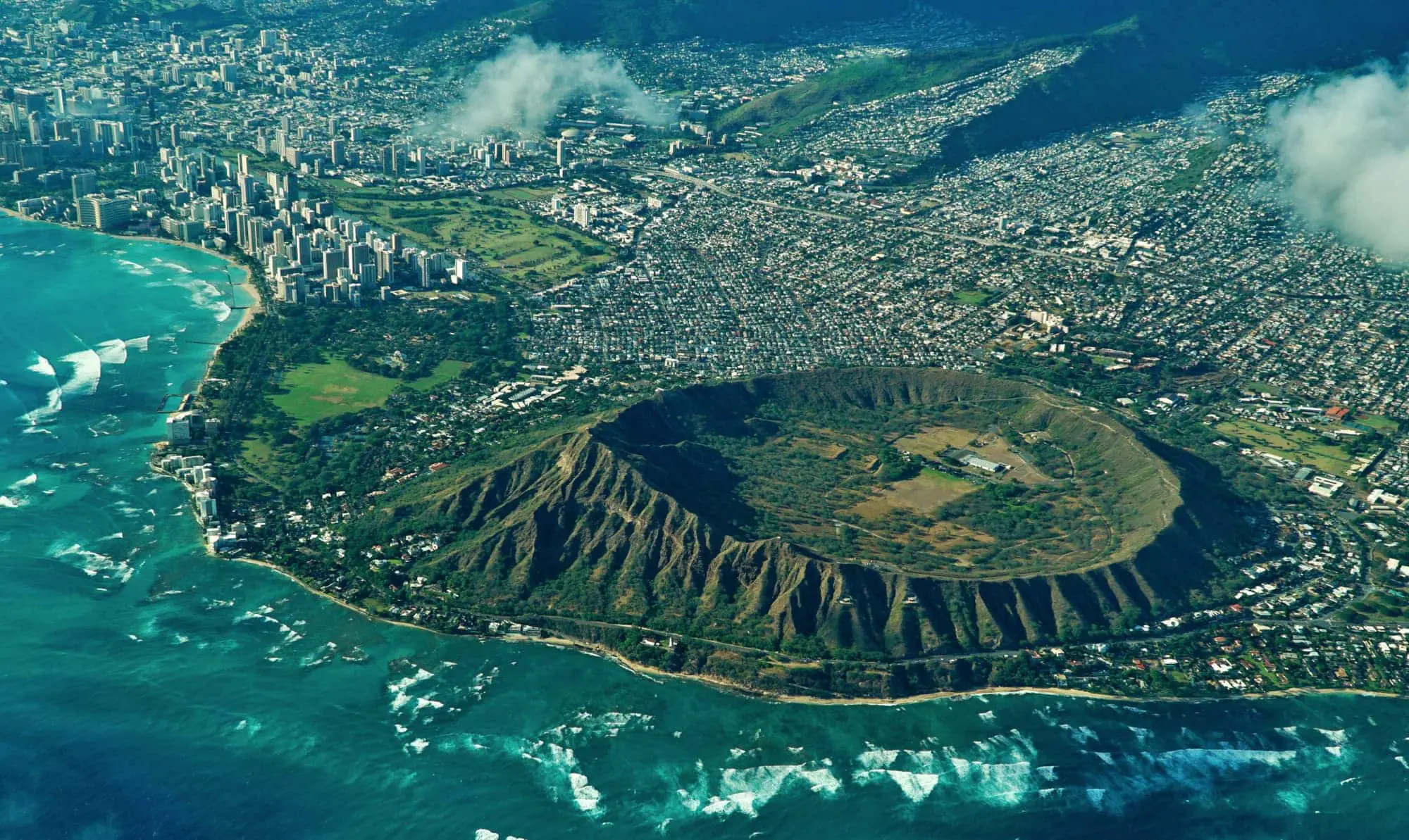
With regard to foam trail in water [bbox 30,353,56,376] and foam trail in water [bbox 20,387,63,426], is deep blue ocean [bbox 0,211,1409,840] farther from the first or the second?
foam trail in water [bbox 30,353,56,376]

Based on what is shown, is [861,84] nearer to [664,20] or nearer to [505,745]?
[664,20]

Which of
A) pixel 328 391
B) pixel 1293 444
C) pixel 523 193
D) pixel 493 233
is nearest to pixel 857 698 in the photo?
pixel 1293 444

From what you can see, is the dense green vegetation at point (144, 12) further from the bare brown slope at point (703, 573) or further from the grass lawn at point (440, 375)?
the bare brown slope at point (703, 573)

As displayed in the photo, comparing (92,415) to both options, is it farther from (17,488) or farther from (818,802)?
(818,802)

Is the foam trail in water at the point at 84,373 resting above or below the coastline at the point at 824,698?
above

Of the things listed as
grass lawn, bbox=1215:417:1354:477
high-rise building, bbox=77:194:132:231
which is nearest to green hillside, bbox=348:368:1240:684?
grass lawn, bbox=1215:417:1354:477

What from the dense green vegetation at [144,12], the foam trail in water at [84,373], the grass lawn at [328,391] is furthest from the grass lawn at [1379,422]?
the dense green vegetation at [144,12]

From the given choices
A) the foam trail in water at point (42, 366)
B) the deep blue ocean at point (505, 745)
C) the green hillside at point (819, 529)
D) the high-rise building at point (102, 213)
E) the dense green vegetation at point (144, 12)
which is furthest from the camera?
the dense green vegetation at point (144, 12)
